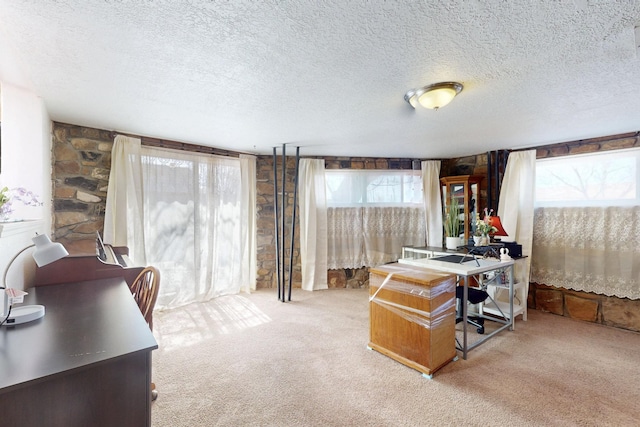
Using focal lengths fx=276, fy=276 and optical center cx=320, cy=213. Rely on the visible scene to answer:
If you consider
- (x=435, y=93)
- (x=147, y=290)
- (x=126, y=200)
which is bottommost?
(x=147, y=290)

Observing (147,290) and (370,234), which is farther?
(370,234)

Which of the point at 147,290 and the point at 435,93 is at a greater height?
the point at 435,93

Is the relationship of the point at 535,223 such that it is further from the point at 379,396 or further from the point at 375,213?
the point at 379,396

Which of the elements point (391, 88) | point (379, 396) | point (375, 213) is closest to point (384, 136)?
point (391, 88)

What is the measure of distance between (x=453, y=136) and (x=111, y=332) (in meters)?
3.33

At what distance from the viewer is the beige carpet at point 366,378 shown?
66.2 inches

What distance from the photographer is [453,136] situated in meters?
3.09

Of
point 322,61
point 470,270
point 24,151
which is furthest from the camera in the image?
point 470,270

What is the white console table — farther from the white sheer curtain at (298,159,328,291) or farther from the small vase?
the white sheer curtain at (298,159,328,291)

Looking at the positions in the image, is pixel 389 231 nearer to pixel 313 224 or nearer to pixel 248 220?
pixel 313 224

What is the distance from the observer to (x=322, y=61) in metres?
1.53

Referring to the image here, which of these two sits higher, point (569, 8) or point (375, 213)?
point (569, 8)

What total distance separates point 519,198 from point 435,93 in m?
2.52

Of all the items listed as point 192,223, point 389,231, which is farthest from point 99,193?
point 389,231
